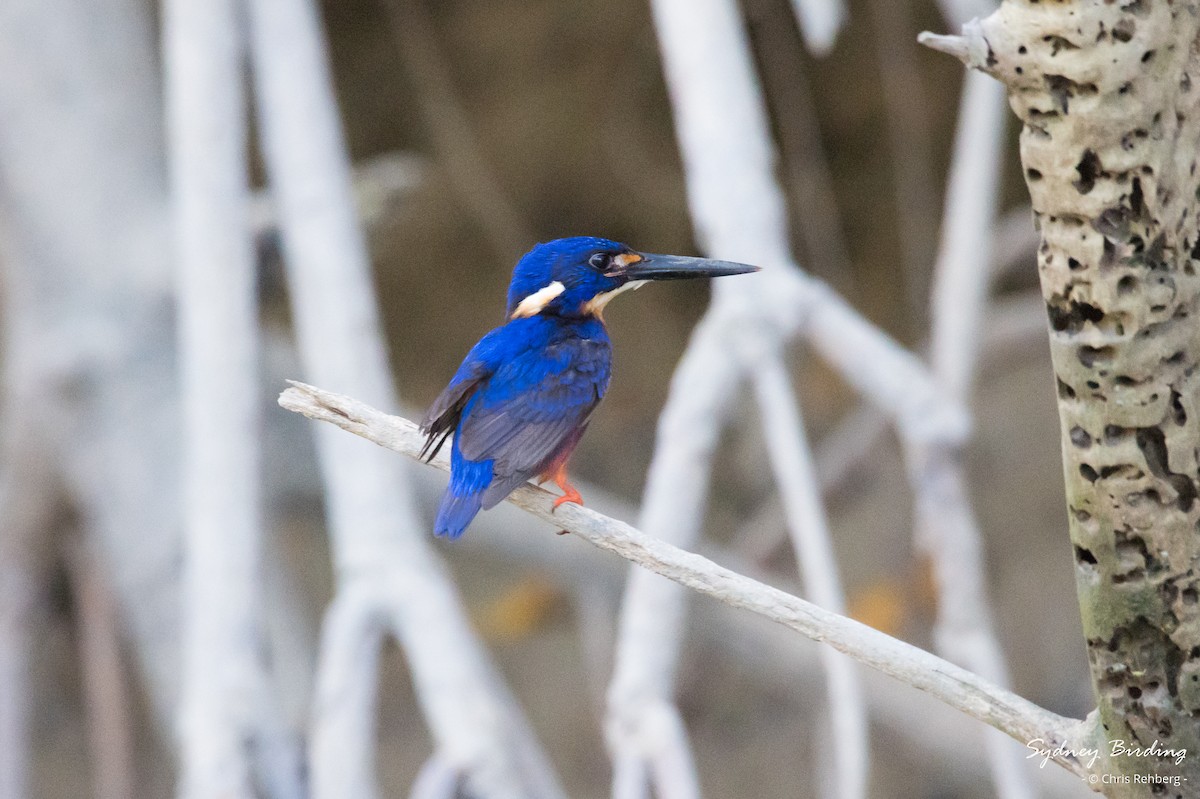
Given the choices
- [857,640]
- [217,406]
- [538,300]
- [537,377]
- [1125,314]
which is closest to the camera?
[1125,314]

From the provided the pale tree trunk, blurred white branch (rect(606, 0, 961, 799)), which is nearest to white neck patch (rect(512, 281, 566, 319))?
blurred white branch (rect(606, 0, 961, 799))

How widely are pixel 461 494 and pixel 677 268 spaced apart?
0.34 metres

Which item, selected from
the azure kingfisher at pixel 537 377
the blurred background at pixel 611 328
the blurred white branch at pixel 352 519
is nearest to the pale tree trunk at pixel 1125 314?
the azure kingfisher at pixel 537 377

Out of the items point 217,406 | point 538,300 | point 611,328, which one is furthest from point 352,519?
point 611,328

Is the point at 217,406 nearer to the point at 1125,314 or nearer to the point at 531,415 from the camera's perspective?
the point at 531,415

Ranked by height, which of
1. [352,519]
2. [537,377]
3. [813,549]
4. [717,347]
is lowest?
[813,549]

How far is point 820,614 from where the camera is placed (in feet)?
3.45

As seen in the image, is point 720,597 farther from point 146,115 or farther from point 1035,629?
point 1035,629

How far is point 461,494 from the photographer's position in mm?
1319

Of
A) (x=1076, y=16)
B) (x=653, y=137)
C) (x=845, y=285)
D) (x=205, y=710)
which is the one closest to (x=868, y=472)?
(x=845, y=285)

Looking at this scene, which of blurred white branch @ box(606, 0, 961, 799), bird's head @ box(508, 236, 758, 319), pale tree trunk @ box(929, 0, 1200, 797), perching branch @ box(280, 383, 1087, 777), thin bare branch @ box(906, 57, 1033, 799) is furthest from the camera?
thin bare branch @ box(906, 57, 1033, 799)

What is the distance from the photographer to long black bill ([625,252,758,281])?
53.7 inches

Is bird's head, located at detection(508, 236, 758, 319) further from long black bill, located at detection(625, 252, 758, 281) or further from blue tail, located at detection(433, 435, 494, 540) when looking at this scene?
blue tail, located at detection(433, 435, 494, 540)

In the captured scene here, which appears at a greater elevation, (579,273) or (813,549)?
(579,273)
